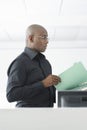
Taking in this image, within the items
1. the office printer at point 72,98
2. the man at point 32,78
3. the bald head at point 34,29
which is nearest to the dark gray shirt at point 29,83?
the man at point 32,78

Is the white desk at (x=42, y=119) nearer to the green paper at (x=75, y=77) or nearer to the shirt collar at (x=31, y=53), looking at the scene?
the green paper at (x=75, y=77)

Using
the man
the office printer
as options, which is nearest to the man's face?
the man

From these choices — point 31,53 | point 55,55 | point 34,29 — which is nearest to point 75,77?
point 31,53

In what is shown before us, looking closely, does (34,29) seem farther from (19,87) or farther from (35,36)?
(19,87)

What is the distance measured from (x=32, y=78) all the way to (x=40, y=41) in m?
0.24

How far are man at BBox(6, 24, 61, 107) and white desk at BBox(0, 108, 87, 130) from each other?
0.49 metres

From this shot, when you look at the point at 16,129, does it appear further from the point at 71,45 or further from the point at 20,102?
the point at 71,45

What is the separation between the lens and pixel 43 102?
4.64ft

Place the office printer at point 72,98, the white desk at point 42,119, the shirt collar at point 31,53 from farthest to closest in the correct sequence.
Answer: the shirt collar at point 31,53
the office printer at point 72,98
the white desk at point 42,119

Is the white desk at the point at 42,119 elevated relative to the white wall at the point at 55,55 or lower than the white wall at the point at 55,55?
elevated

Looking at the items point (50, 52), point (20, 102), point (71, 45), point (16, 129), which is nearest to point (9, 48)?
point (50, 52)

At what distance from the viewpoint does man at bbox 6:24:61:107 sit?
4.34ft

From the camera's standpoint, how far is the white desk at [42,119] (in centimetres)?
76

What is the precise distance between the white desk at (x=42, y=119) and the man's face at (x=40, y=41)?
80 centimetres
